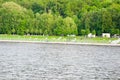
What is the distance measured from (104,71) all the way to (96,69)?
4.88ft

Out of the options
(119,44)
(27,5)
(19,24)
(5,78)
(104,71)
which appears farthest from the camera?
(27,5)

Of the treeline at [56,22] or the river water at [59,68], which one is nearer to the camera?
the river water at [59,68]

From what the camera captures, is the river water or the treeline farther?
the treeline

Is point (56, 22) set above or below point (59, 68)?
above

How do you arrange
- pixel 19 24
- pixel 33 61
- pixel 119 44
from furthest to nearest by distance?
pixel 19 24 < pixel 119 44 < pixel 33 61

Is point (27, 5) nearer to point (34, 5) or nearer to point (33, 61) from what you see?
point (34, 5)

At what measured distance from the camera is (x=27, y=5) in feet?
397

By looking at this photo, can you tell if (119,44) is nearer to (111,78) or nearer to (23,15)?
(23,15)

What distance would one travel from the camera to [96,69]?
1620 inches

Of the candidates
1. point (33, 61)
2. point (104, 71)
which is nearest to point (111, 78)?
point (104, 71)

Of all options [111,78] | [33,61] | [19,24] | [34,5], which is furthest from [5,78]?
[34,5]

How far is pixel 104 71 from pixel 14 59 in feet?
37.7

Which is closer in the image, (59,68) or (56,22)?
(59,68)

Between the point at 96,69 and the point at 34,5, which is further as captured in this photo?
the point at 34,5
